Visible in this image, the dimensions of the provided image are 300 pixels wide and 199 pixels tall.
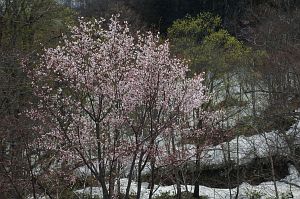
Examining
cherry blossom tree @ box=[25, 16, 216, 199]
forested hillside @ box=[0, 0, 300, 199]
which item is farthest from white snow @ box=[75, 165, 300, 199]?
cherry blossom tree @ box=[25, 16, 216, 199]

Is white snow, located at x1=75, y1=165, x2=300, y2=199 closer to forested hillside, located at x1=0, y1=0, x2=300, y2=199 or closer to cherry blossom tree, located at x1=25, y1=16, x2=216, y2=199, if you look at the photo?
forested hillside, located at x1=0, y1=0, x2=300, y2=199

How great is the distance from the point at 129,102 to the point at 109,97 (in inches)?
16.4

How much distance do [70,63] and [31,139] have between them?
1.96 metres

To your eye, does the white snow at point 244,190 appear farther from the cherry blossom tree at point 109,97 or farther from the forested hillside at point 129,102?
the cherry blossom tree at point 109,97

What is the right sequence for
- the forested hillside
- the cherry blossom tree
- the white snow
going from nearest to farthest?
the cherry blossom tree
the forested hillside
the white snow

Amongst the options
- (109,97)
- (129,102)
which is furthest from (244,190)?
(109,97)

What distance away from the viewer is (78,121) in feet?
28.1

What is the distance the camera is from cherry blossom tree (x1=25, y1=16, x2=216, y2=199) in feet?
26.6

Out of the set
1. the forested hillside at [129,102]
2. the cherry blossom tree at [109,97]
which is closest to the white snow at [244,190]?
the forested hillside at [129,102]

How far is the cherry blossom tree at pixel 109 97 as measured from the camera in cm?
812

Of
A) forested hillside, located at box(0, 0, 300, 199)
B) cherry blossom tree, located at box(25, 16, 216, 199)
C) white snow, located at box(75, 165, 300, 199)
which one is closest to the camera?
cherry blossom tree, located at box(25, 16, 216, 199)

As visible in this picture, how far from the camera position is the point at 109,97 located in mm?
8133

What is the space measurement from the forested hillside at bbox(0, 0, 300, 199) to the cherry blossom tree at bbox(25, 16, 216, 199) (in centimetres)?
2

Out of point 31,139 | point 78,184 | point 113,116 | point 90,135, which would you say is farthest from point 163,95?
point 78,184
